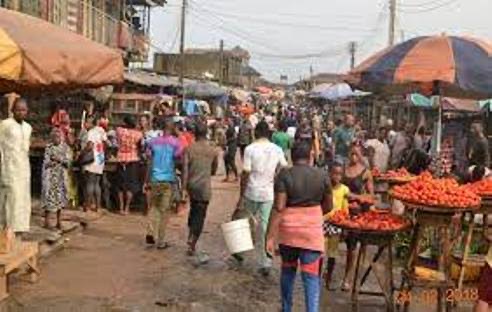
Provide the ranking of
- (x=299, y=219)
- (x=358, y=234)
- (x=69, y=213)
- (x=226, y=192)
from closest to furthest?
1. (x=299, y=219)
2. (x=358, y=234)
3. (x=69, y=213)
4. (x=226, y=192)

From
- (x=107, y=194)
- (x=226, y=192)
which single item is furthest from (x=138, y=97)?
(x=107, y=194)

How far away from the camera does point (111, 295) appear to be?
27.6 ft

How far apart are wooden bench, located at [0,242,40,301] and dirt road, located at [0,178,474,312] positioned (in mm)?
133

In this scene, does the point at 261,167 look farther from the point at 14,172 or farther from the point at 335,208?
the point at 14,172

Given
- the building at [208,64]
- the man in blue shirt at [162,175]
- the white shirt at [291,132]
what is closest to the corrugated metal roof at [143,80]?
the white shirt at [291,132]

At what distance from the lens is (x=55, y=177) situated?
11516mm

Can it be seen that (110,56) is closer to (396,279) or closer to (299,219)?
(299,219)

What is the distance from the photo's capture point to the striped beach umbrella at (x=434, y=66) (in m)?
8.56

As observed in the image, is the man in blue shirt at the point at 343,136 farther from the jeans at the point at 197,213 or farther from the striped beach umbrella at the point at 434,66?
the striped beach umbrella at the point at 434,66

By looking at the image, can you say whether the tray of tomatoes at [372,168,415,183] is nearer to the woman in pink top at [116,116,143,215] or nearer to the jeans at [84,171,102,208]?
the woman in pink top at [116,116,143,215]

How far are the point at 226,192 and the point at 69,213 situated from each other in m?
6.62

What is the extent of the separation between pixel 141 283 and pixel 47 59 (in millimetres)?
3102

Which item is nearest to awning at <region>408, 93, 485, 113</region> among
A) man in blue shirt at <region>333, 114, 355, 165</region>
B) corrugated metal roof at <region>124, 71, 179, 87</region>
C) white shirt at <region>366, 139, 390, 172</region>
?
corrugated metal roof at <region>124, 71, 179, 87</region>

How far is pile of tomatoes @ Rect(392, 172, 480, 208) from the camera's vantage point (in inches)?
295
